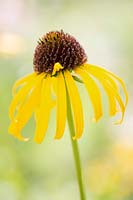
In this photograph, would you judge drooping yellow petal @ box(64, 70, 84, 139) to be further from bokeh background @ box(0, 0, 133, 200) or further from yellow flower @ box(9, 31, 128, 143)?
bokeh background @ box(0, 0, 133, 200)

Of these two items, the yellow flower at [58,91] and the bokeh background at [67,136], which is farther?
the bokeh background at [67,136]

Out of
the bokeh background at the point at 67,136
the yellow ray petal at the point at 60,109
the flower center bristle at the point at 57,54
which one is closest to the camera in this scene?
the yellow ray petal at the point at 60,109

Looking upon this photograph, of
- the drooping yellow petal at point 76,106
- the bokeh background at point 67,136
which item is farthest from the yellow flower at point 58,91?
the bokeh background at point 67,136

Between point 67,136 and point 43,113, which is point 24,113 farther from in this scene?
point 67,136

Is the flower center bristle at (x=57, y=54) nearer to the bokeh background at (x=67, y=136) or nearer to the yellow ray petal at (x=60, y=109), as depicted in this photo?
the yellow ray petal at (x=60, y=109)

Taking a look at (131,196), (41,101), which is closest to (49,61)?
(41,101)

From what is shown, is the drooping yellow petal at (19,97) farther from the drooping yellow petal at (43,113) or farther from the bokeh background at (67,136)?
the bokeh background at (67,136)

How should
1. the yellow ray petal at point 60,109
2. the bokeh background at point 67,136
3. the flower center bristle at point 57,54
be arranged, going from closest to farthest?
the yellow ray petal at point 60,109 → the flower center bristle at point 57,54 → the bokeh background at point 67,136

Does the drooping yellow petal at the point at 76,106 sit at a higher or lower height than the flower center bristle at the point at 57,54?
lower
